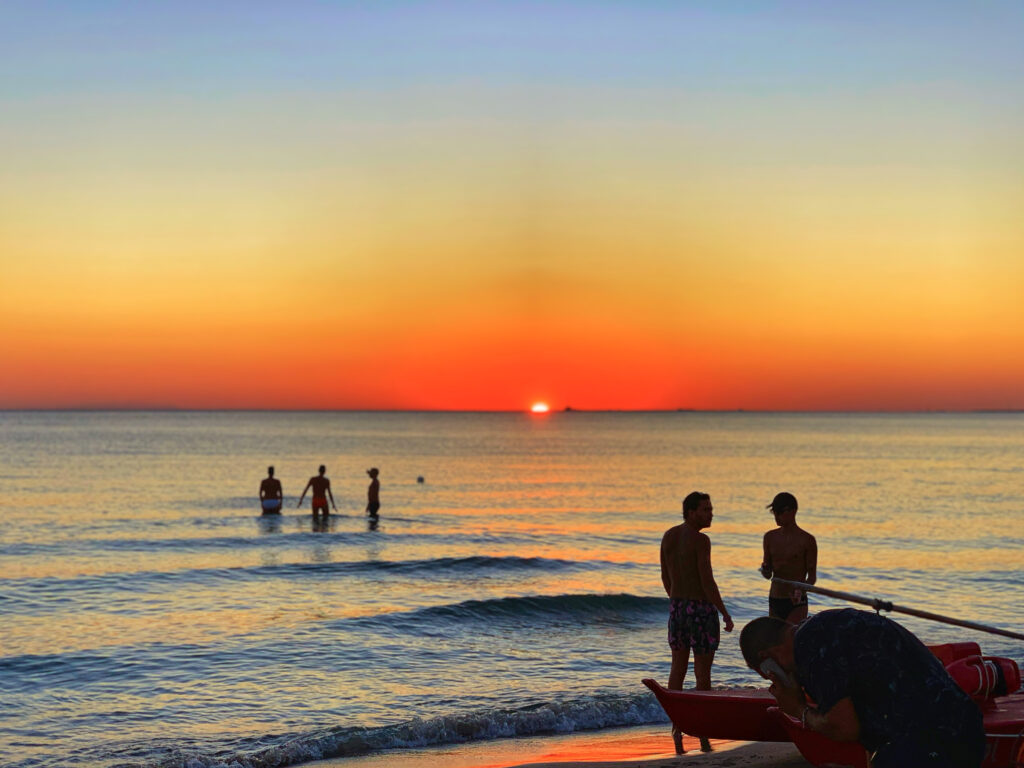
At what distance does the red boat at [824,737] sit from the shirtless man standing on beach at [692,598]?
0.76 meters

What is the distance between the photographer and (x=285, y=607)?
18.0m

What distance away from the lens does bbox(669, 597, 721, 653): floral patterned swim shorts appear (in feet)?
29.9

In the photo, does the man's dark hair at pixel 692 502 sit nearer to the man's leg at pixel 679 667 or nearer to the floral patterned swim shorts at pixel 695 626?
the floral patterned swim shorts at pixel 695 626

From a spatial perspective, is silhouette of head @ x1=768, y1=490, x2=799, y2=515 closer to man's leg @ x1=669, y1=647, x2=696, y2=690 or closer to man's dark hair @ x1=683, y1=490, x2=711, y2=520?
man's dark hair @ x1=683, y1=490, x2=711, y2=520

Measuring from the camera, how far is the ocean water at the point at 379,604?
10.8 meters

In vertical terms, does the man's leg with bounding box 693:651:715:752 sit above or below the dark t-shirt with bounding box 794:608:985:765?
below

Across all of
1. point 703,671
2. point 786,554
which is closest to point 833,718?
point 703,671

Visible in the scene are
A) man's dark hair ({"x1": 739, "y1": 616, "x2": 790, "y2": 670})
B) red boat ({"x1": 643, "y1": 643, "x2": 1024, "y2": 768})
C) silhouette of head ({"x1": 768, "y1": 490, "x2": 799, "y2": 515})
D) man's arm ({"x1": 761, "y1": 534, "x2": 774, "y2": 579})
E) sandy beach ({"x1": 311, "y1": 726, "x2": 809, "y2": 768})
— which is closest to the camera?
man's dark hair ({"x1": 739, "y1": 616, "x2": 790, "y2": 670})

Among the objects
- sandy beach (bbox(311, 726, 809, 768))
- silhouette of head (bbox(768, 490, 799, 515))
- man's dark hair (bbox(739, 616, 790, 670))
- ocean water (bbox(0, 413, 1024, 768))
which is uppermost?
silhouette of head (bbox(768, 490, 799, 515))

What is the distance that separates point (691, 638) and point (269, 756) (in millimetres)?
4333

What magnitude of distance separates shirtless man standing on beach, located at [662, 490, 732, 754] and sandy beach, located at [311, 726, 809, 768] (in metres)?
0.50

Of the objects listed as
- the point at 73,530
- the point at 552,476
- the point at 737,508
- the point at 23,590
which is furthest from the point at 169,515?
the point at 552,476

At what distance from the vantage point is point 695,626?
29.9 ft

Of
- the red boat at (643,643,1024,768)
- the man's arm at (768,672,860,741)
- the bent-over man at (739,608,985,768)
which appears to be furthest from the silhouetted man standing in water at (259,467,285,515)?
the bent-over man at (739,608,985,768)
